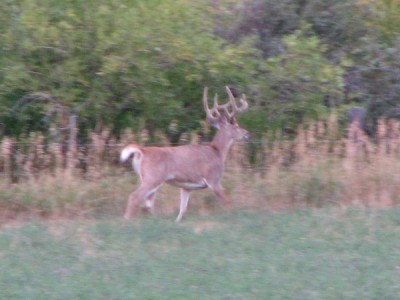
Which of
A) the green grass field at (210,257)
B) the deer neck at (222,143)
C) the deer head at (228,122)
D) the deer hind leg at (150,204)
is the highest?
the deer head at (228,122)

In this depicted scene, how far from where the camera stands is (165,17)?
11773mm

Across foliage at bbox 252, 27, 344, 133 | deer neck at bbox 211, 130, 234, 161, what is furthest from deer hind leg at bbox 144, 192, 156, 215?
Answer: foliage at bbox 252, 27, 344, 133

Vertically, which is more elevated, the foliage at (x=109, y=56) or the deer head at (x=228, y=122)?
the foliage at (x=109, y=56)

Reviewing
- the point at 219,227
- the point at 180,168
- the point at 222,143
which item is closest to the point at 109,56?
the point at 222,143

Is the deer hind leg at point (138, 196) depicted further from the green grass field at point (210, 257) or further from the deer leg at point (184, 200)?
the deer leg at point (184, 200)

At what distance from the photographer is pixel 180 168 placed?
10562 mm

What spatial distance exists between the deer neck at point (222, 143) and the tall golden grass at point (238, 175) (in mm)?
493

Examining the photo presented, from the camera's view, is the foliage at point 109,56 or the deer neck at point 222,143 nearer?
the deer neck at point 222,143

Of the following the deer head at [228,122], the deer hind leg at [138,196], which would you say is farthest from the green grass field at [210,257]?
the deer head at [228,122]

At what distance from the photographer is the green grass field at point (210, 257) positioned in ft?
23.9

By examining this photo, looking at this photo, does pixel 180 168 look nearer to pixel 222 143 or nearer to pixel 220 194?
pixel 220 194

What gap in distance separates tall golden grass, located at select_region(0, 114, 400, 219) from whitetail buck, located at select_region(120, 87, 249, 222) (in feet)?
1.34

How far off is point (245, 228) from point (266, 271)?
1695 millimetres

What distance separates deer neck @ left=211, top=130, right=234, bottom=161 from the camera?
1121 cm
